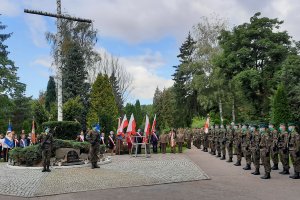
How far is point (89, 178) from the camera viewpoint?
14.1 metres

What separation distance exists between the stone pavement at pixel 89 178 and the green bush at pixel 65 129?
4070 millimetres

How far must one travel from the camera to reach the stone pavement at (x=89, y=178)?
1216 centimetres

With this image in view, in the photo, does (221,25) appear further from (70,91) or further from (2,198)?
(2,198)

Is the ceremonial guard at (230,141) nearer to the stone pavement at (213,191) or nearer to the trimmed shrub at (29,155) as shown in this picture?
the stone pavement at (213,191)

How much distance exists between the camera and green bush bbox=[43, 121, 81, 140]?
20.8 m

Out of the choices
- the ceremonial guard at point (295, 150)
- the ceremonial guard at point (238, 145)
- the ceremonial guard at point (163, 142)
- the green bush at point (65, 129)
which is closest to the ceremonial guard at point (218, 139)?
the ceremonial guard at point (238, 145)

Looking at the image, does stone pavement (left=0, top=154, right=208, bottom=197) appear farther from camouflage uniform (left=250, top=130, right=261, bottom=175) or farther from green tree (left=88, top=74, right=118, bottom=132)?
green tree (left=88, top=74, right=118, bottom=132)

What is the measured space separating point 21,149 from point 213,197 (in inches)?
437

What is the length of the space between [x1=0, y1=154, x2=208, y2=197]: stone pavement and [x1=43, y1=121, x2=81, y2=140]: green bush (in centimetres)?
407

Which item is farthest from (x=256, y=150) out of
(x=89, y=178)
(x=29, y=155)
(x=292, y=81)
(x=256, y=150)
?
(x=292, y=81)

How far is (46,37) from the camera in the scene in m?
38.3

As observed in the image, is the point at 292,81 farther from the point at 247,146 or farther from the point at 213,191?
the point at 213,191

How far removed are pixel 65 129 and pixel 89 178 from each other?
7.91 meters

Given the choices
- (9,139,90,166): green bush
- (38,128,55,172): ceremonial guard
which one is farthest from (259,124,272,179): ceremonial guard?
(9,139,90,166): green bush
